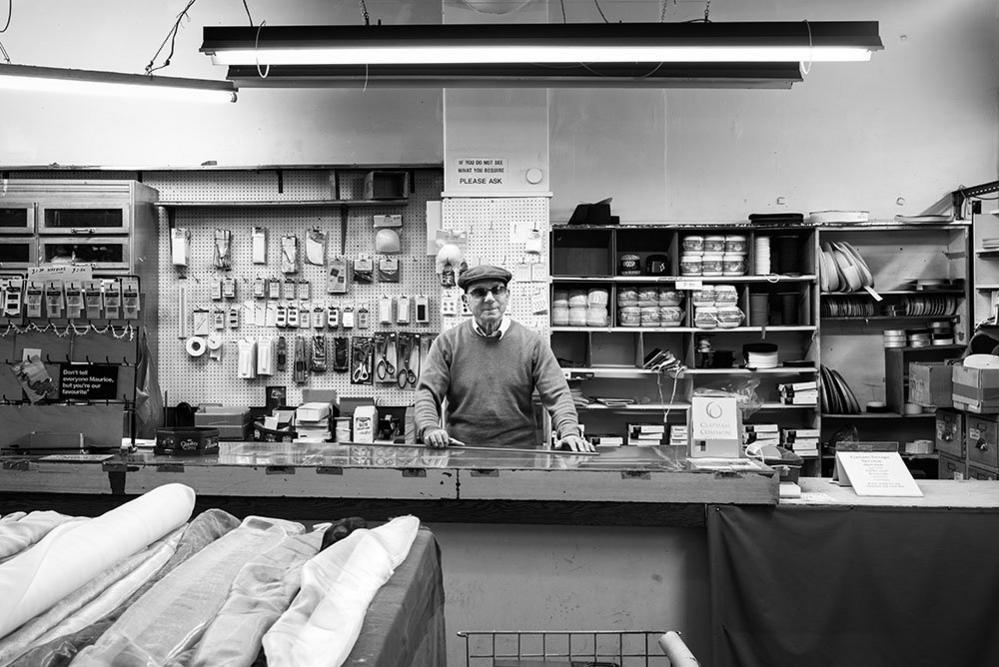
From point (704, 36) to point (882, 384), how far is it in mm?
3817

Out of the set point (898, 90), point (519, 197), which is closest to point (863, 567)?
point (519, 197)

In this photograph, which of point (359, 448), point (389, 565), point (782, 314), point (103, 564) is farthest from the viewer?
point (782, 314)

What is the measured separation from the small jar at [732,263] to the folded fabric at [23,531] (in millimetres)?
5146

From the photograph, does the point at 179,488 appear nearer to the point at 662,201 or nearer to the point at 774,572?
the point at 774,572

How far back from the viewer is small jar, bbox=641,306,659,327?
6078 millimetres

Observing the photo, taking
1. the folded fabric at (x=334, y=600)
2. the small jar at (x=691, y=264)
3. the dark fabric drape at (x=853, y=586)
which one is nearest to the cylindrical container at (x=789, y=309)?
the small jar at (x=691, y=264)

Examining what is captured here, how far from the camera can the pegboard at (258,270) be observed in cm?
627

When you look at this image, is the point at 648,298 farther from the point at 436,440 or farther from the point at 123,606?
the point at 123,606

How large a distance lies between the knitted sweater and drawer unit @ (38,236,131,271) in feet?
9.95

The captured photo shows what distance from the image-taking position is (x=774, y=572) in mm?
2771

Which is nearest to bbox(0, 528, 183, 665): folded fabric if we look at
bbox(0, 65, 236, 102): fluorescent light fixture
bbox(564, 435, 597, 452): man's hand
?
bbox(564, 435, 597, 452): man's hand

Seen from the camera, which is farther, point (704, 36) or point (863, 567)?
point (704, 36)

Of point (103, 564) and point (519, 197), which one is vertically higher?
point (519, 197)

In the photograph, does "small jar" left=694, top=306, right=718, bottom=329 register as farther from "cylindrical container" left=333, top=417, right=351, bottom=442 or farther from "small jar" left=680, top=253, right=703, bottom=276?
"cylindrical container" left=333, top=417, right=351, bottom=442
